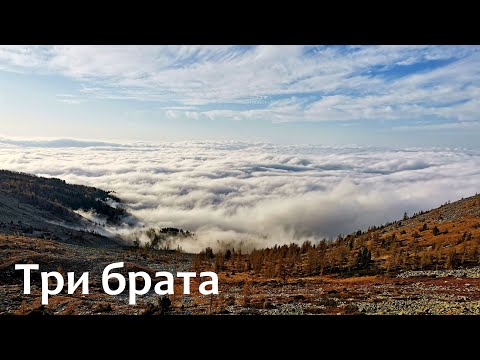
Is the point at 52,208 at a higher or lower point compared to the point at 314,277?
higher

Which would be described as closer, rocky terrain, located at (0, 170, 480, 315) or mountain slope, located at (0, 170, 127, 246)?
rocky terrain, located at (0, 170, 480, 315)

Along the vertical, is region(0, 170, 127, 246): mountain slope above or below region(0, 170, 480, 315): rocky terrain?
above

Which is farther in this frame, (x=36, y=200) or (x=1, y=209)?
(x=36, y=200)

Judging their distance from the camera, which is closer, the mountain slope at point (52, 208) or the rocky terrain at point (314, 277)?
the rocky terrain at point (314, 277)

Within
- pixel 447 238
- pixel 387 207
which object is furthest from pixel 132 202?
pixel 447 238

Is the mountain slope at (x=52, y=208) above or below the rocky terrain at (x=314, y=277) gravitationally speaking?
above

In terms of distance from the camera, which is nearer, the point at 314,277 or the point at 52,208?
the point at 314,277
